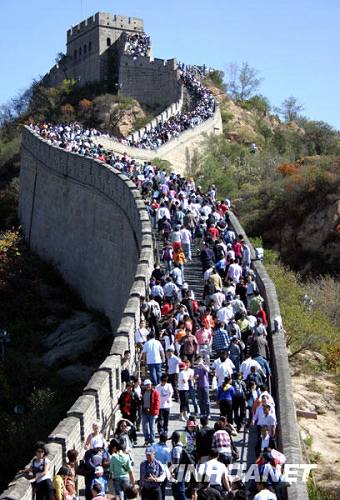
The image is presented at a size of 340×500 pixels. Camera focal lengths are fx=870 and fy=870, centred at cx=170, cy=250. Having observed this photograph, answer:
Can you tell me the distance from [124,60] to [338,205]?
2628cm

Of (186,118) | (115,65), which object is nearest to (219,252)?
(186,118)

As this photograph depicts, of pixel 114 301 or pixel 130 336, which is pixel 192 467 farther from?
pixel 114 301

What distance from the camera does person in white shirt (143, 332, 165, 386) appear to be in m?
11.4

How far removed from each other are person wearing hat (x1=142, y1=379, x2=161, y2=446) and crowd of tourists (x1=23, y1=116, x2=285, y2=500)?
12 millimetres

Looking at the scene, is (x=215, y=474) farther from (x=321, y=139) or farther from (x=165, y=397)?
(x=321, y=139)

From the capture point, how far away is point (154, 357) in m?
11.4

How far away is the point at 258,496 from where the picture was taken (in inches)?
293

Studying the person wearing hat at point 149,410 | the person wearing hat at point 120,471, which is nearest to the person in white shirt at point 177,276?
the person wearing hat at point 149,410

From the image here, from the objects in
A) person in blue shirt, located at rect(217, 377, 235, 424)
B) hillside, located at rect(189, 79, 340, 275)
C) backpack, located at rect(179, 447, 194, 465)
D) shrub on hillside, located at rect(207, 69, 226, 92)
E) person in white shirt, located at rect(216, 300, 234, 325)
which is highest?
shrub on hillside, located at rect(207, 69, 226, 92)

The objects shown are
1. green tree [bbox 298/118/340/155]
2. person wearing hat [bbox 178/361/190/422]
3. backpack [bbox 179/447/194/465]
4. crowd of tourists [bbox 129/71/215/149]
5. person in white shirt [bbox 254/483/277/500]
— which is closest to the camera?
person in white shirt [bbox 254/483/277/500]

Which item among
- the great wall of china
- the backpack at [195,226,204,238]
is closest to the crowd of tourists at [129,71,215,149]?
the great wall of china

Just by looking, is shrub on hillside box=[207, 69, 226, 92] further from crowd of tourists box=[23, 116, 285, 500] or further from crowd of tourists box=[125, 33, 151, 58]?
crowd of tourists box=[23, 116, 285, 500]

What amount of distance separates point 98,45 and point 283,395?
50072 mm

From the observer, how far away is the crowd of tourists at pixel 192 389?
322 inches
